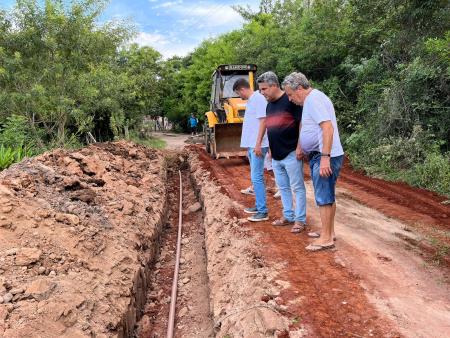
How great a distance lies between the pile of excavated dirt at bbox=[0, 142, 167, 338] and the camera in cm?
383

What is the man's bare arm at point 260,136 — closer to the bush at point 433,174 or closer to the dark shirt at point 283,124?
the dark shirt at point 283,124

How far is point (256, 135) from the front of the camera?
6223 millimetres

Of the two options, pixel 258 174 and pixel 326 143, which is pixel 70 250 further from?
pixel 326 143

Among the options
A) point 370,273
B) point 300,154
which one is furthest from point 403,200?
point 370,273

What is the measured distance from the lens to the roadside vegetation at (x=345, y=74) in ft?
33.1

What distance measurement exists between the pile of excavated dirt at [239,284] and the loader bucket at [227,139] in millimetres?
5211

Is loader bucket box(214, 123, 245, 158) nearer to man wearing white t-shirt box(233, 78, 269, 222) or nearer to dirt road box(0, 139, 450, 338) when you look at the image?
dirt road box(0, 139, 450, 338)

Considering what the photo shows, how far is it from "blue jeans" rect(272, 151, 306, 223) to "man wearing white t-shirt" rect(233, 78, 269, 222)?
466mm

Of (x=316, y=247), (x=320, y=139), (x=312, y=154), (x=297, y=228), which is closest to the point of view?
(x=320, y=139)

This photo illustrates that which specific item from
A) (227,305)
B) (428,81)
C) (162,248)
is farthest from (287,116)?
(428,81)

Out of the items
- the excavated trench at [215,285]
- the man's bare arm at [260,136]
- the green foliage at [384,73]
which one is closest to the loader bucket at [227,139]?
the green foliage at [384,73]

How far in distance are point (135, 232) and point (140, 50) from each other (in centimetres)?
2917

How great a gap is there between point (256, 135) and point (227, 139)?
6619 mm

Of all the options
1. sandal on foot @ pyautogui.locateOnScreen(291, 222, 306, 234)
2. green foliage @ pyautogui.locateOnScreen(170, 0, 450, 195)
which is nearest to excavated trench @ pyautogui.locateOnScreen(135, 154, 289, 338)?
sandal on foot @ pyautogui.locateOnScreen(291, 222, 306, 234)
